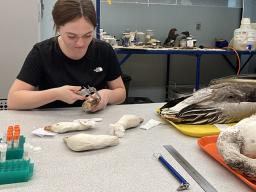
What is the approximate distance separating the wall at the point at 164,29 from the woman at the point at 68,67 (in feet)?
6.08

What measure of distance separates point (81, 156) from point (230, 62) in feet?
10.3

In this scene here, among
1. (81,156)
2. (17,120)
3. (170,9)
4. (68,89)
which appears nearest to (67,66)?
(68,89)

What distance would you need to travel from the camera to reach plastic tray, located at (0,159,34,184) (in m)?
0.61

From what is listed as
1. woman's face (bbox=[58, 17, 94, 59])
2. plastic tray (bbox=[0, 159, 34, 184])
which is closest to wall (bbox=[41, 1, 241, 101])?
woman's face (bbox=[58, 17, 94, 59])

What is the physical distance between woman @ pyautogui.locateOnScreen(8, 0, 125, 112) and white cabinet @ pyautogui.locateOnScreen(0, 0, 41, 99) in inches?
34.6

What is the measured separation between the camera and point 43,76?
1299mm

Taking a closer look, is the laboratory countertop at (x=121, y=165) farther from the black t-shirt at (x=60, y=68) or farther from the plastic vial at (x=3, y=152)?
the black t-shirt at (x=60, y=68)

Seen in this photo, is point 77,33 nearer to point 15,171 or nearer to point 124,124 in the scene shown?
point 124,124

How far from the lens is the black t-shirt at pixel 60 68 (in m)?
1.25

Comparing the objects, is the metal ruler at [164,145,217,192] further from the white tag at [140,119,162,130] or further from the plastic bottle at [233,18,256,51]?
the plastic bottle at [233,18,256,51]

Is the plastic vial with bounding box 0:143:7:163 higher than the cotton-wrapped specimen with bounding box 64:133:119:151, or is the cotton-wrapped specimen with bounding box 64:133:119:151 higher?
the plastic vial with bounding box 0:143:7:163

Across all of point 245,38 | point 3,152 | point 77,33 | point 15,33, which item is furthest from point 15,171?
point 245,38

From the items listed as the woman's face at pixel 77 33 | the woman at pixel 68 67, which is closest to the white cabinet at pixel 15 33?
the woman at pixel 68 67

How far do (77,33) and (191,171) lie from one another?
69 cm
